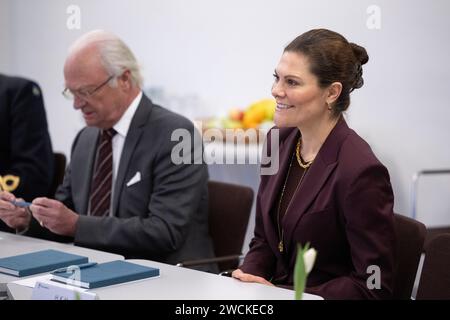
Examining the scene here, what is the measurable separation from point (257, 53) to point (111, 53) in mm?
2131

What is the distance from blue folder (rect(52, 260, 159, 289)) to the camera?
1.99 metres

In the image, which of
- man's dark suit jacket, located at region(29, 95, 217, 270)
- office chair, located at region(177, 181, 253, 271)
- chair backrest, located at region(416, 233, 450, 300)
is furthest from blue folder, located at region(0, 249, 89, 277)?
chair backrest, located at region(416, 233, 450, 300)

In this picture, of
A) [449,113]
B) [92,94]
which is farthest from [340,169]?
[449,113]

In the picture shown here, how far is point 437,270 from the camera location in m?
2.13

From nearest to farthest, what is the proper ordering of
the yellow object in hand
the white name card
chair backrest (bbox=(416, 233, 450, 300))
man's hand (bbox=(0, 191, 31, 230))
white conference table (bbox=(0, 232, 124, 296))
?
the white name card → chair backrest (bbox=(416, 233, 450, 300)) → white conference table (bbox=(0, 232, 124, 296)) → man's hand (bbox=(0, 191, 31, 230)) → the yellow object in hand

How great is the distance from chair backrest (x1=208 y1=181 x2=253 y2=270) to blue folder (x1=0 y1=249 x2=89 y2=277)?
0.82m

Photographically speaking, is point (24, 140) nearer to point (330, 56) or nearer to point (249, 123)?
point (249, 123)

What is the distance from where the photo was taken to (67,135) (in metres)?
6.07

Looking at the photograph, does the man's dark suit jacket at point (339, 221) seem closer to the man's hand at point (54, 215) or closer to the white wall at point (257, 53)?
the man's hand at point (54, 215)

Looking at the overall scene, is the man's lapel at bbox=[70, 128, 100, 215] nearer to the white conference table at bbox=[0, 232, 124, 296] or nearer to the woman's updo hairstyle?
the white conference table at bbox=[0, 232, 124, 296]

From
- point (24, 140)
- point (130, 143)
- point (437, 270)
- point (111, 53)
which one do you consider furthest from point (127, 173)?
point (437, 270)

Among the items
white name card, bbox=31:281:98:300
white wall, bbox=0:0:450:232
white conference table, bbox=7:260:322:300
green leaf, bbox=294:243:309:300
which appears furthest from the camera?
white wall, bbox=0:0:450:232

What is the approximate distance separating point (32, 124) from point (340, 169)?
6.08 ft

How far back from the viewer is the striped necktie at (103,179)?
2.96 metres
